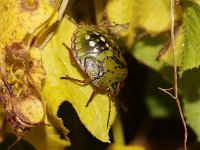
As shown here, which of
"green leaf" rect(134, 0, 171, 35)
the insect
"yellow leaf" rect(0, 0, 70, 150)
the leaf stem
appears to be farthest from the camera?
the leaf stem

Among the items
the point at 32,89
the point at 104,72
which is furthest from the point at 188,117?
the point at 32,89

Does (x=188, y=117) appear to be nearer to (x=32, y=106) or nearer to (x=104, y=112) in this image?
(x=104, y=112)

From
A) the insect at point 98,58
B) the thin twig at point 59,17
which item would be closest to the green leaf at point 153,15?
the insect at point 98,58

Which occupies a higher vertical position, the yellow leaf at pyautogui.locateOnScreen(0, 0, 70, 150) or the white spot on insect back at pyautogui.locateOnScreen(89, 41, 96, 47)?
the yellow leaf at pyautogui.locateOnScreen(0, 0, 70, 150)

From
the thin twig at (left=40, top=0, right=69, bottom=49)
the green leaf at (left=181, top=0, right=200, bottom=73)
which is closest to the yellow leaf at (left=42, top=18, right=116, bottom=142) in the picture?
the thin twig at (left=40, top=0, right=69, bottom=49)

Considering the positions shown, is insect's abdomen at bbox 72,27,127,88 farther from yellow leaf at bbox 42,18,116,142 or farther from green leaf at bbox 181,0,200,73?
green leaf at bbox 181,0,200,73

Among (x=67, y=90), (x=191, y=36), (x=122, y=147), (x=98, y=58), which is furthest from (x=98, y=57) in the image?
(x=122, y=147)
